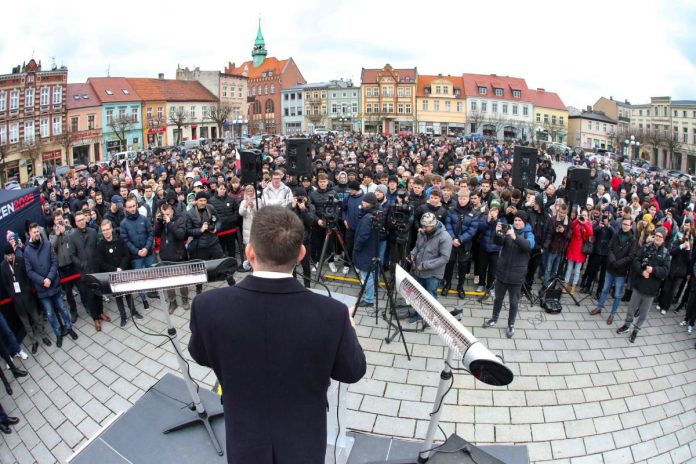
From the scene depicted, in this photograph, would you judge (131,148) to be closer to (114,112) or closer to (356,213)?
(114,112)

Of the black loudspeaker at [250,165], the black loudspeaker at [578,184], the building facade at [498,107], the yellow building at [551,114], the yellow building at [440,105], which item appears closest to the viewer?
the black loudspeaker at [578,184]

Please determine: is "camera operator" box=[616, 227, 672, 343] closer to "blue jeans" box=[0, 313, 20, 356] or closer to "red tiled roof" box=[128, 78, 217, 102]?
"blue jeans" box=[0, 313, 20, 356]

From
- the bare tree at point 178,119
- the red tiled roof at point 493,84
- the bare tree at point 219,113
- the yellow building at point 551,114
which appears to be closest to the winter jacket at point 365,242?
the bare tree at point 178,119

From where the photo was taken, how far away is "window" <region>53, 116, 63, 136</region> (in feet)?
126

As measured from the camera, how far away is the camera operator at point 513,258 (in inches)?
244

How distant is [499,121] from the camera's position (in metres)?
61.2

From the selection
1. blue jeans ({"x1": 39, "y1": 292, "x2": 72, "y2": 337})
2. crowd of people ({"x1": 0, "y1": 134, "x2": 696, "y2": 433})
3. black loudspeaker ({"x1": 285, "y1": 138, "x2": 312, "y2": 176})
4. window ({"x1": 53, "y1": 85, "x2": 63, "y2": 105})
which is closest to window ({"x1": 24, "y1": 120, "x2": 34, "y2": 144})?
window ({"x1": 53, "y1": 85, "x2": 63, "y2": 105})

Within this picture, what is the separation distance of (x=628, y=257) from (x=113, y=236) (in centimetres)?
843

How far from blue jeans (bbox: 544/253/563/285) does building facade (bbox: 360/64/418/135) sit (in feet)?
189

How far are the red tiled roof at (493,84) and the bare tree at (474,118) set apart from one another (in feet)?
8.57

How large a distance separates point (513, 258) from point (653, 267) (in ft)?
7.04

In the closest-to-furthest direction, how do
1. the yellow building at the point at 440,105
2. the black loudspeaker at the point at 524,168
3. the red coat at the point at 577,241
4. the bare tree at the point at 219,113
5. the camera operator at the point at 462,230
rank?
the camera operator at the point at 462,230 → the red coat at the point at 577,241 → the black loudspeaker at the point at 524,168 → the bare tree at the point at 219,113 → the yellow building at the point at 440,105

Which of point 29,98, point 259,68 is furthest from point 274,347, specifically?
point 259,68

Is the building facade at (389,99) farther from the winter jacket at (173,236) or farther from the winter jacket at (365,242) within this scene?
the winter jacket at (365,242)
